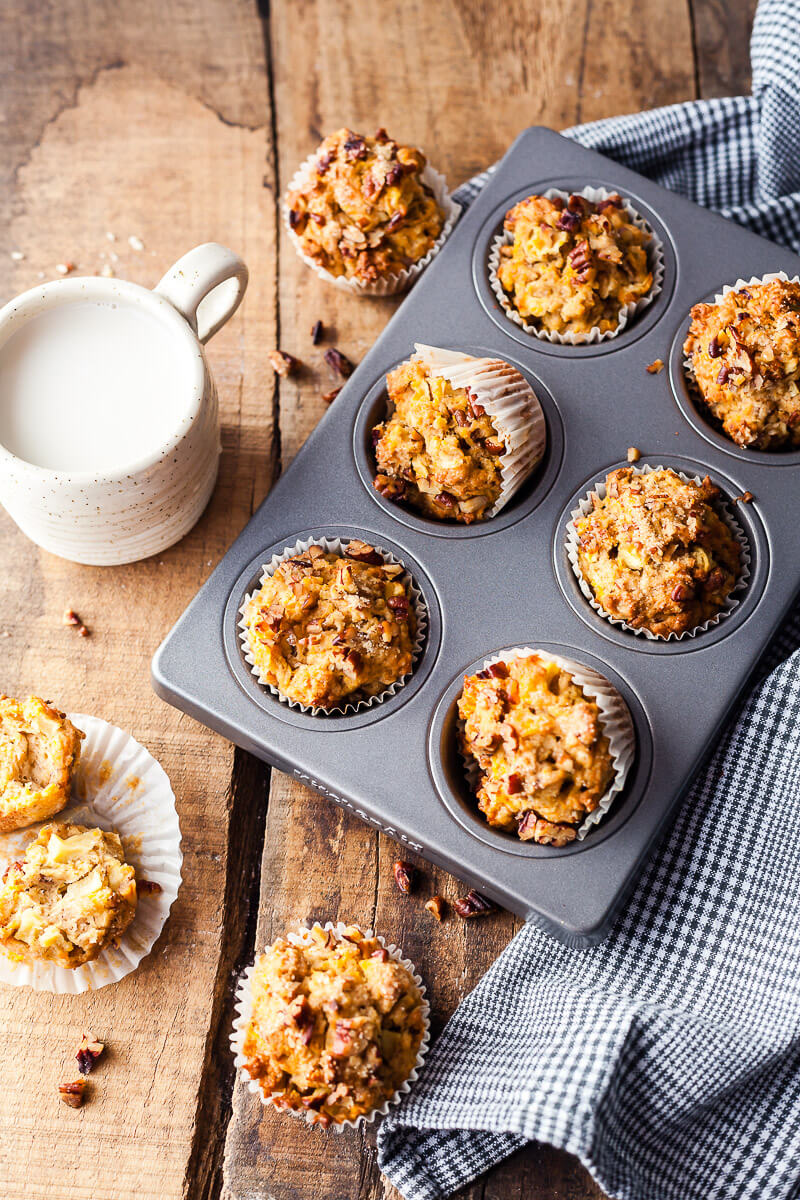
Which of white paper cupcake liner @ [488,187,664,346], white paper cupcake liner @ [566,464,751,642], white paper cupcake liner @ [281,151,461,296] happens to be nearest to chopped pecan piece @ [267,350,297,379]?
white paper cupcake liner @ [281,151,461,296]

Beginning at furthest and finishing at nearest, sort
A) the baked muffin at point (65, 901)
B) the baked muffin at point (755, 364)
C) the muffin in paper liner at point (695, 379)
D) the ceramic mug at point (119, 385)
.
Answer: the muffin in paper liner at point (695, 379) → the baked muffin at point (755, 364) → the ceramic mug at point (119, 385) → the baked muffin at point (65, 901)

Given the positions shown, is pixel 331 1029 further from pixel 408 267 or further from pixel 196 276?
pixel 408 267

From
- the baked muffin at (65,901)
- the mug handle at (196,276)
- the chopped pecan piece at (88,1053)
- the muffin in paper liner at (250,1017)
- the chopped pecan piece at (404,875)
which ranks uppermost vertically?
the mug handle at (196,276)

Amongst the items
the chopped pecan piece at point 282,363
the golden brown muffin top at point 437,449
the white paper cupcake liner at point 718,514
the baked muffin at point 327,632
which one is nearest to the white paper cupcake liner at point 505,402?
the golden brown muffin top at point 437,449

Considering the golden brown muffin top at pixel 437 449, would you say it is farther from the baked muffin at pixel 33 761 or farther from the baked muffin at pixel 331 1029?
the baked muffin at pixel 331 1029

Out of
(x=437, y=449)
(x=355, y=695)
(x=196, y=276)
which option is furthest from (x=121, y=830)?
(x=196, y=276)

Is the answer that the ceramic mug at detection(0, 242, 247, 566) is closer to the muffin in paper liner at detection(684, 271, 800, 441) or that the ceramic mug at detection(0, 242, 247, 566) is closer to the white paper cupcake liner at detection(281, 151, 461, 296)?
the white paper cupcake liner at detection(281, 151, 461, 296)

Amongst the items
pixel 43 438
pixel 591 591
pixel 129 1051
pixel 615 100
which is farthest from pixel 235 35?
pixel 129 1051
